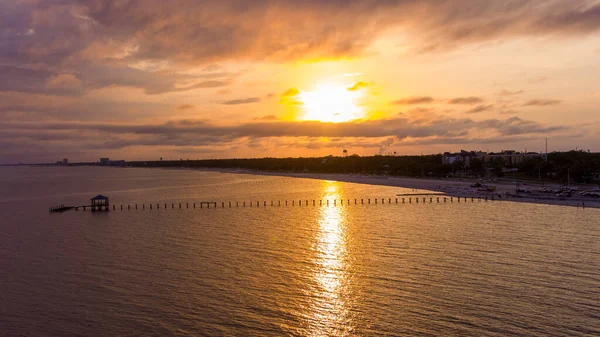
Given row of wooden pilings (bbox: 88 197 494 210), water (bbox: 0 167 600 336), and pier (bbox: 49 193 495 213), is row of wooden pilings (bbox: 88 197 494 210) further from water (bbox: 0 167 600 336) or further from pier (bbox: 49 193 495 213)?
water (bbox: 0 167 600 336)

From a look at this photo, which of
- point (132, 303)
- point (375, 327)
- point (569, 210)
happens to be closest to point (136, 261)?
point (132, 303)

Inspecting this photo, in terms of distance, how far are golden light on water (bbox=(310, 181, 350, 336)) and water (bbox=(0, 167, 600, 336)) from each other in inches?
5.1

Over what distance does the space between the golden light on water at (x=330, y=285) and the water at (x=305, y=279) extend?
0.42 feet

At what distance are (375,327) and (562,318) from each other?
29.8ft

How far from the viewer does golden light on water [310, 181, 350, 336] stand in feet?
71.7

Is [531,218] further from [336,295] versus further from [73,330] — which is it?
[73,330]

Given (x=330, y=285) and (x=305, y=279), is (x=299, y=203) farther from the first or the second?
(x=330, y=285)

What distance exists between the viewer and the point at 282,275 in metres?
30.2

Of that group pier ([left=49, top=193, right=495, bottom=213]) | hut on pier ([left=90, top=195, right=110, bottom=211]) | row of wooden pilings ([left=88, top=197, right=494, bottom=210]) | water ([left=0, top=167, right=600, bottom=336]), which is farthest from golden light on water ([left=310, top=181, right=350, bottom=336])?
→ hut on pier ([left=90, top=195, right=110, bottom=211])

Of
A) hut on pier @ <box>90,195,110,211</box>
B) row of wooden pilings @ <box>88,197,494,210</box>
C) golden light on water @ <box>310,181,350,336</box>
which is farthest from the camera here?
row of wooden pilings @ <box>88,197,494,210</box>

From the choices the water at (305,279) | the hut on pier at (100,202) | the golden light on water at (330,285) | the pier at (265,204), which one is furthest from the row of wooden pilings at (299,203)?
the golden light on water at (330,285)

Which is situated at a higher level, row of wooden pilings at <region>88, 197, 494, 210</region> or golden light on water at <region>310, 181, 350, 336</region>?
row of wooden pilings at <region>88, 197, 494, 210</region>

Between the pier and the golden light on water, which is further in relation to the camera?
the pier

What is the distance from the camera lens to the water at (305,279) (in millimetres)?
21969
